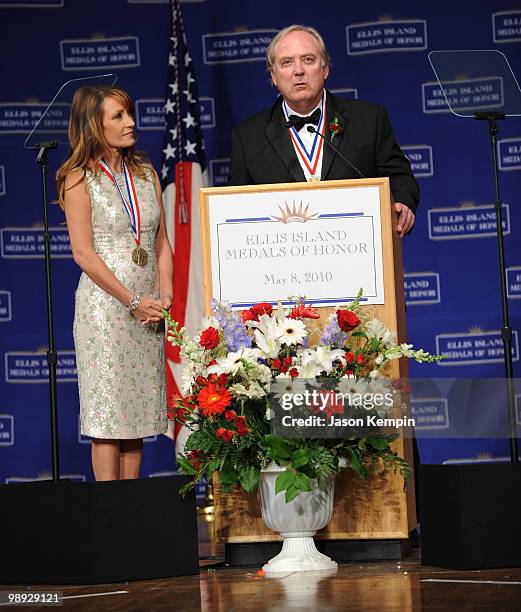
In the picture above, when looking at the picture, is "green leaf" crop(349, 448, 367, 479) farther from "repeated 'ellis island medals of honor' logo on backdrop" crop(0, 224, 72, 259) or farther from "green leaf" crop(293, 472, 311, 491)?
"repeated 'ellis island medals of honor' logo on backdrop" crop(0, 224, 72, 259)

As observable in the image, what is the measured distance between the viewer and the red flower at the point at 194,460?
3801 millimetres

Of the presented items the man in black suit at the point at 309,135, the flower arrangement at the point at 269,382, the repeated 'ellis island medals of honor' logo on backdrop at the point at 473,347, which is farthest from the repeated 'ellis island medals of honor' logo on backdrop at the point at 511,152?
the flower arrangement at the point at 269,382

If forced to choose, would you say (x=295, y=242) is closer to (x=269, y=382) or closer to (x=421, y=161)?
(x=269, y=382)

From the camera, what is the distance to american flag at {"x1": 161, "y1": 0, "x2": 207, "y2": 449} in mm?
6812

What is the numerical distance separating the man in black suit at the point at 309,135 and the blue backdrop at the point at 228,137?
2.63m

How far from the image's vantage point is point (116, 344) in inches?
177

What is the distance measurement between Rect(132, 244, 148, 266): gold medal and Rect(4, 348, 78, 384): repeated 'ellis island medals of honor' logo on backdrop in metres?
2.73

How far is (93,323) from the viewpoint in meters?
4.53

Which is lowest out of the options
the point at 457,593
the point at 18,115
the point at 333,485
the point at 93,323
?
the point at 457,593

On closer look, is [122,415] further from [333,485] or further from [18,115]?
[18,115]

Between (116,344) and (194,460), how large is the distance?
85 cm

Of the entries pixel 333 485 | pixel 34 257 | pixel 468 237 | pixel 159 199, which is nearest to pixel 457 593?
pixel 333 485

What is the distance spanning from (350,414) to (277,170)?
42.0 inches

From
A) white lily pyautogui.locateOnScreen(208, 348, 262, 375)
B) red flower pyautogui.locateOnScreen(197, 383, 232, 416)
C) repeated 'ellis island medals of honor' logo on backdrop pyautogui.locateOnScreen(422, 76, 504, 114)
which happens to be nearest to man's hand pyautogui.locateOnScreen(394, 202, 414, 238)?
white lily pyautogui.locateOnScreen(208, 348, 262, 375)
